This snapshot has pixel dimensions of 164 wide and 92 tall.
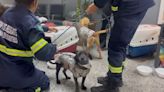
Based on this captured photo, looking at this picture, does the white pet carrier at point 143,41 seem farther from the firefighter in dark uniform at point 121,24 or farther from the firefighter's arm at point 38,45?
the firefighter's arm at point 38,45

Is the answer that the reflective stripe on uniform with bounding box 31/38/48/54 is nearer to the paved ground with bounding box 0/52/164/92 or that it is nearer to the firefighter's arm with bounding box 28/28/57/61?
the firefighter's arm with bounding box 28/28/57/61

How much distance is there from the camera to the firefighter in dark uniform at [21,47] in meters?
1.45

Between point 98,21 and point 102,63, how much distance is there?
18.4 inches

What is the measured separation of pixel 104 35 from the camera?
2420 millimetres

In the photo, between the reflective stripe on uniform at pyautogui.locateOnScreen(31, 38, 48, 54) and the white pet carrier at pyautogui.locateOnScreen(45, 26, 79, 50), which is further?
the white pet carrier at pyautogui.locateOnScreen(45, 26, 79, 50)

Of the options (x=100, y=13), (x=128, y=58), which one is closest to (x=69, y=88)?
(x=128, y=58)

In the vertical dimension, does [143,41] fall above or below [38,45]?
below

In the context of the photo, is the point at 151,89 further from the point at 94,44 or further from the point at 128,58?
the point at 94,44

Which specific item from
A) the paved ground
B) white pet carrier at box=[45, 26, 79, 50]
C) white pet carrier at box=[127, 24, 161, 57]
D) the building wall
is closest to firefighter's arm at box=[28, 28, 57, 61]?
the paved ground

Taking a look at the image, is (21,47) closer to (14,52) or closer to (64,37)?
(14,52)

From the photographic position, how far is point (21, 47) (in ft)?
4.97

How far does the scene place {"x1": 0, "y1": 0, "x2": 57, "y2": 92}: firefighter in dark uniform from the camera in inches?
57.1

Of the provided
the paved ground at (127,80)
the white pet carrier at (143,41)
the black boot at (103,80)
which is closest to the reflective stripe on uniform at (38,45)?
the paved ground at (127,80)

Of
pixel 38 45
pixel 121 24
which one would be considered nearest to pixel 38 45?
pixel 38 45
